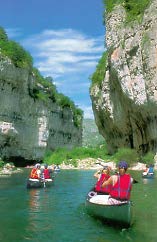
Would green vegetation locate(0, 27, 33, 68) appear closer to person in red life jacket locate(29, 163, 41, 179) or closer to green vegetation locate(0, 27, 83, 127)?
green vegetation locate(0, 27, 83, 127)

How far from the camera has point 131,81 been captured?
48.4 meters

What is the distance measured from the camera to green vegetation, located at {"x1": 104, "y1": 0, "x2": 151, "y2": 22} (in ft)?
159

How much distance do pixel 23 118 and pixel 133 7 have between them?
25.5 meters

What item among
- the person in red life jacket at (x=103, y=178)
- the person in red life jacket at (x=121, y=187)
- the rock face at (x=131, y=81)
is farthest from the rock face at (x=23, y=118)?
the person in red life jacket at (x=121, y=187)

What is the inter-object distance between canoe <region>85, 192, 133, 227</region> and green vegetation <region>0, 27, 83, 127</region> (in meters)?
46.5

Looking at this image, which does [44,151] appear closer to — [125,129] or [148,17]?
[125,129]

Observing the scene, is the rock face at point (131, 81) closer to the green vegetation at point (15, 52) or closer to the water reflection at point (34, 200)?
the green vegetation at point (15, 52)

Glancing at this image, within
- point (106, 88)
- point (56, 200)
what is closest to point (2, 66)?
point (106, 88)

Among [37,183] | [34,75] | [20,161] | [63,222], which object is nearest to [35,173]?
[37,183]

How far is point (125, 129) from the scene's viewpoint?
189 feet

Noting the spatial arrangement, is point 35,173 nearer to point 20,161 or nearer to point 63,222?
point 63,222

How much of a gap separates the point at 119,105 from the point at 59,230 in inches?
1690

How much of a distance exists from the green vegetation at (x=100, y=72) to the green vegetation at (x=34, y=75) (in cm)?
1012

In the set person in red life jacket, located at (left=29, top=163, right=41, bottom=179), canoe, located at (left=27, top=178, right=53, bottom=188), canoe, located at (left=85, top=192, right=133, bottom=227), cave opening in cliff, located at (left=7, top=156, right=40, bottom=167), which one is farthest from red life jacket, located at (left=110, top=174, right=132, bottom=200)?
cave opening in cliff, located at (left=7, top=156, right=40, bottom=167)
